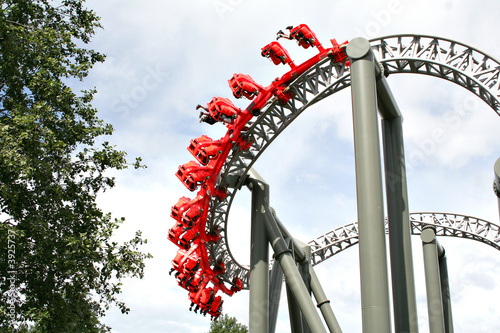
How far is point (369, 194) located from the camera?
322 inches

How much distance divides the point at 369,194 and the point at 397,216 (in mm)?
2645

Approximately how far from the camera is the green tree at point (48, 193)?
10.5 meters

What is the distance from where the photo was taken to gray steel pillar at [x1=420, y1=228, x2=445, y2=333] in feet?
40.4

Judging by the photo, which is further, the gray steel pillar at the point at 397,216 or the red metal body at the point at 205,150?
the red metal body at the point at 205,150

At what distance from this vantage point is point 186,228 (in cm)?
1438

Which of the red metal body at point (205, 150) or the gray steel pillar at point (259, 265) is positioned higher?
the red metal body at point (205, 150)

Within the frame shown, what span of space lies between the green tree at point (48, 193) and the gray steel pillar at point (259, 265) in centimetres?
284

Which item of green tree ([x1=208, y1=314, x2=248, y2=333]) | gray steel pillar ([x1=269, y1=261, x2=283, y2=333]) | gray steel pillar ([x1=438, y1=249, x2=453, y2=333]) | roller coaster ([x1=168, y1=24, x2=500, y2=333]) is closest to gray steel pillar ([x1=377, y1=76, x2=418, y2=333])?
roller coaster ([x1=168, y1=24, x2=500, y2=333])

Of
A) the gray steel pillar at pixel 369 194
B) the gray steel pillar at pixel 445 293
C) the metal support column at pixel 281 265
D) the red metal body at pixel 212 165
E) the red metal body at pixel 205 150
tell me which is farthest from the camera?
the gray steel pillar at pixel 445 293

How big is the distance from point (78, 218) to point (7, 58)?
13.5ft

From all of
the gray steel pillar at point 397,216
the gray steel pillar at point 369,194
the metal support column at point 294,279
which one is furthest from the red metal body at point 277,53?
the metal support column at point 294,279

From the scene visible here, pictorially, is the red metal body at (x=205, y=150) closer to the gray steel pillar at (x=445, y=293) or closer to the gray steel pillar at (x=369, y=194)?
the gray steel pillar at (x=369, y=194)

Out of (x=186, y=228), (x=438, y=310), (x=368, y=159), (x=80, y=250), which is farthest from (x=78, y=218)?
(x=438, y=310)

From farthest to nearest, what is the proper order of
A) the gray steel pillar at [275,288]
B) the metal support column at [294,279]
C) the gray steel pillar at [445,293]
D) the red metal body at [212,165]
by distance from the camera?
1. the gray steel pillar at [445,293]
2. the gray steel pillar at [275,288]
3. the red metal body at [212,165]
4. the metal support column at [294,279]
